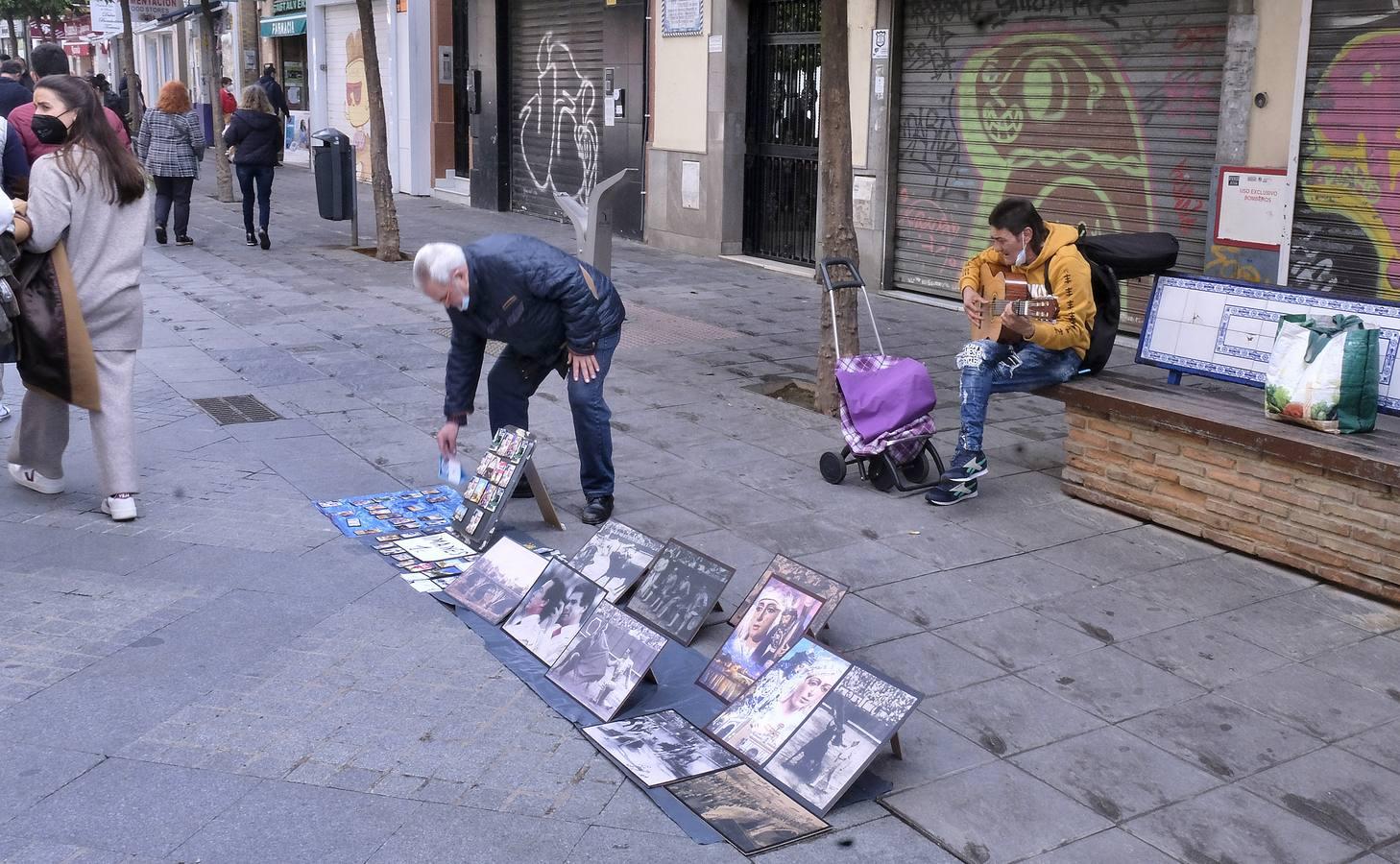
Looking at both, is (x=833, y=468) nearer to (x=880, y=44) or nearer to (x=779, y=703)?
(x=779, y=703)

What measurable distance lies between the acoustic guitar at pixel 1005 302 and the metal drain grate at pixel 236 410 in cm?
392

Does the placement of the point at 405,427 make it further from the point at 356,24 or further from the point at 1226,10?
the point at 356,24

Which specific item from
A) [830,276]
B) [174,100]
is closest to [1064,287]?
[830,276]

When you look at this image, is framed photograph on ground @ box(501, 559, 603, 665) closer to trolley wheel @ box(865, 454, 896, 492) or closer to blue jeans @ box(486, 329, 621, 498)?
blue jeans @ box(486, 329, 621, 498)

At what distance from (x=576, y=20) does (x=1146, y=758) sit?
14767mm

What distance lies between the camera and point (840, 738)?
373 cm

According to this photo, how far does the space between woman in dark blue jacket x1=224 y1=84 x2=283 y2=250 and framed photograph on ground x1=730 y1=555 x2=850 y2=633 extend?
34.7 feet

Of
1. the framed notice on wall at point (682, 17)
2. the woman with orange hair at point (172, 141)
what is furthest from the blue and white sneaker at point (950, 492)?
the woman with orange hair at point (172, 141)

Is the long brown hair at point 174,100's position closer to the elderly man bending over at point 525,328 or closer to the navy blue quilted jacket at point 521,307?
the elderly man bending over at point 525,328

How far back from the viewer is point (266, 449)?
6.96 m

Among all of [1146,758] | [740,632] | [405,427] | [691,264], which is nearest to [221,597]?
[740,632]

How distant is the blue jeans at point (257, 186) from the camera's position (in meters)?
13.8

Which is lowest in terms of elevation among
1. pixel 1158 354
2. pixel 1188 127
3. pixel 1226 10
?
pixel 1158 354

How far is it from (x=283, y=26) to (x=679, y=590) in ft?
85.0
